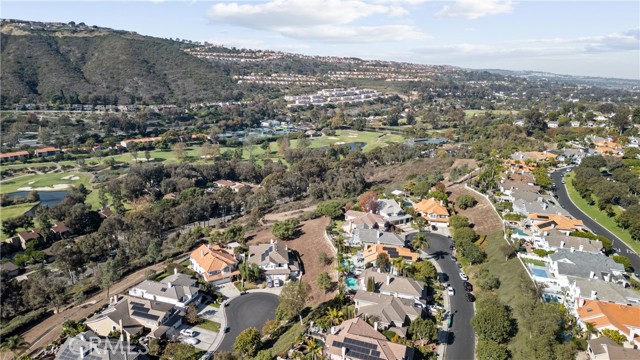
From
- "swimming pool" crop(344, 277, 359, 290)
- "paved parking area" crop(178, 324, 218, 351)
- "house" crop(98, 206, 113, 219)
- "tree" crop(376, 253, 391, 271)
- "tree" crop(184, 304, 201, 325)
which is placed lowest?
"house" crop(98, 206, 113, 219)

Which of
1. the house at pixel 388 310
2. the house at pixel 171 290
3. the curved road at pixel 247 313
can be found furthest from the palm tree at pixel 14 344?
the house at pixel 388 310

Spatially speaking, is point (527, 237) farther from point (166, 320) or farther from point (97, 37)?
point (97, 37)

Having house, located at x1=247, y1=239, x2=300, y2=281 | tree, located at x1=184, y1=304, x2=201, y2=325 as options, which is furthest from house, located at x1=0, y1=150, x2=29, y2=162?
tree, located at x1=184, y1=304, x2=201, y2=325

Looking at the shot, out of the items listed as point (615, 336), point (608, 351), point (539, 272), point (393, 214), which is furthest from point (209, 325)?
point (615, 336)

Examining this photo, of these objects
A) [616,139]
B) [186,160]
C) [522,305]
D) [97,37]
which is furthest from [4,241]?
[97,37]

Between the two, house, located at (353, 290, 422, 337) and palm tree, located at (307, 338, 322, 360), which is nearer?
palm tree, located at (307, 338, 322, 360)

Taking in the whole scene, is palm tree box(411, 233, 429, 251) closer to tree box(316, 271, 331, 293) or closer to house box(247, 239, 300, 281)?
tree box(316, 271, 331, 293)

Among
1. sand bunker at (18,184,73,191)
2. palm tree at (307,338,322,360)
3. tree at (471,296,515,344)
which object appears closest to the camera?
palm tree at (307,338,322,360)
